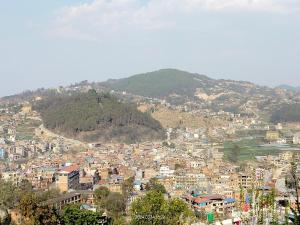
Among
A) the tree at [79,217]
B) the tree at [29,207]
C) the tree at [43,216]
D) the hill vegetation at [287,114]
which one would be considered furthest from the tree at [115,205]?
the hill vegetation at [287,114]

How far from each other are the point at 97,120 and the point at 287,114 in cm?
3002

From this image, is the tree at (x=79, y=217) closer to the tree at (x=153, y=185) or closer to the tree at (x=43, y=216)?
the tree at (x=43, y=216)

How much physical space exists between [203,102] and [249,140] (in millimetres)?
44132

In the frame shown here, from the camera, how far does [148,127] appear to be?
5338 centimetres

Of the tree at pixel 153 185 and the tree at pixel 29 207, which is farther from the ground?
the tree at pixel 29 207

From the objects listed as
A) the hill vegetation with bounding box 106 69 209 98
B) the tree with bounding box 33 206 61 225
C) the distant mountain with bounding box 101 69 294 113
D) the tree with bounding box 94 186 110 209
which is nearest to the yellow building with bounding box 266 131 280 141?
the distant mountain with bounding box 101 69 294 113

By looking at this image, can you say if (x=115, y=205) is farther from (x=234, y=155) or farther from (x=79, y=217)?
(x=234, y=155)

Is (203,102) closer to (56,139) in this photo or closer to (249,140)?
(249,140)

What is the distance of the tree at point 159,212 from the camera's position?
12.7m

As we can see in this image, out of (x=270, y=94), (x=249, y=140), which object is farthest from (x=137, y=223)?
(x=270, y=94)

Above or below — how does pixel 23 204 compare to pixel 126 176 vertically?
above

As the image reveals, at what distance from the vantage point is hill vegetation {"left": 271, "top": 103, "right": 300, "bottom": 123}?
6775cm

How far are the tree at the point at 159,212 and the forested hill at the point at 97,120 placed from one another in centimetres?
3502

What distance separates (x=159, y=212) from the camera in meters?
13.0
